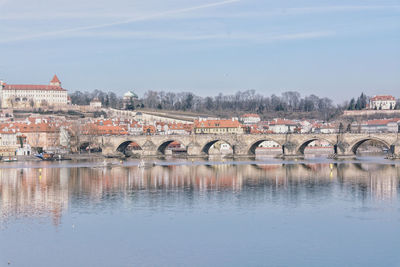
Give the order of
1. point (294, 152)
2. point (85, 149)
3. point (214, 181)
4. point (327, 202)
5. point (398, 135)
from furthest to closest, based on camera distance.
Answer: point (85, 149)
point (294, 152)
point (398, 135)
point (214, 181)
point (327, 202)

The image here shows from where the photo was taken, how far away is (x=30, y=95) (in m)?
143

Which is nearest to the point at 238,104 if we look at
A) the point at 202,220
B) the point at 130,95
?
the point at 130,95

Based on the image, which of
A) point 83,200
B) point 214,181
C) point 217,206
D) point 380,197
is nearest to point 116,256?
point 217,206

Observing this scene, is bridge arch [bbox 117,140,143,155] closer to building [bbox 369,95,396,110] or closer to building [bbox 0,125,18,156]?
building [bbox 0,125,18,156]

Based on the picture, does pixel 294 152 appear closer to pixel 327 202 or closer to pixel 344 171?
pixel 344 171

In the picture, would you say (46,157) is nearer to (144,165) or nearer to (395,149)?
(144,165)

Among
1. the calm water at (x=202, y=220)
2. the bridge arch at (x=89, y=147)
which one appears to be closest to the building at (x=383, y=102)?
the bridge arch at (x=89, y=147)

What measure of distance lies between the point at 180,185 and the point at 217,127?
48717mm

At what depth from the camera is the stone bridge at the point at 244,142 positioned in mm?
68688

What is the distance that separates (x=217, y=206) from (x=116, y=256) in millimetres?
10914

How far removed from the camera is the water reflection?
115 feet

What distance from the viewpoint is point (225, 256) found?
22.9 metres

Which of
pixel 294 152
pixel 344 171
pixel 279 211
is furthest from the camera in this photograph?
pixel 294 152

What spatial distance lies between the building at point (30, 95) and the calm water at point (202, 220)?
9654cm
